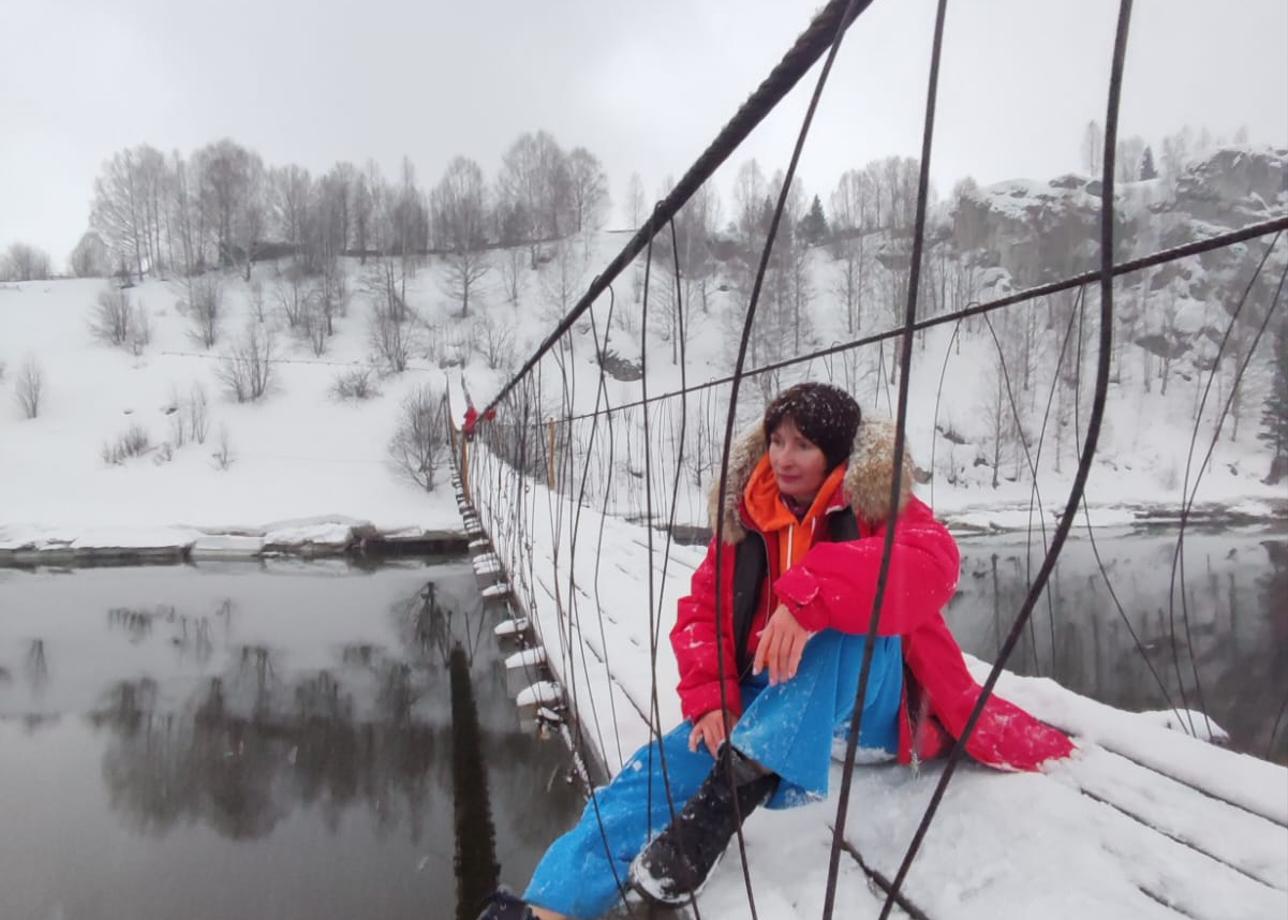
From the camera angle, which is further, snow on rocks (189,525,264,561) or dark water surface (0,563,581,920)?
snow on rocks (189,525,264,561)

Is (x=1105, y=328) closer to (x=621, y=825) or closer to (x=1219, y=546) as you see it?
(x=621, y=825)

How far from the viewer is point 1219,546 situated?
8.66m

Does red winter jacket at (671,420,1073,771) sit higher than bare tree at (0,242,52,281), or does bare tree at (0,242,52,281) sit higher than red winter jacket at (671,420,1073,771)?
bare tree at (0,242,52,281)

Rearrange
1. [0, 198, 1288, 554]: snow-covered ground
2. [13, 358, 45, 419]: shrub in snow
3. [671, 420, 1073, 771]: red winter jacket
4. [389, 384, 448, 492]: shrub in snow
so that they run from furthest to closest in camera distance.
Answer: [13, 358, 45, 419]: shrub in snow → [389, 384, 448, 492]: shrub in snow → [0, 198, 1288, 554]: snow-covered ground → [671, 420, 1073, 771]: red winter jacket

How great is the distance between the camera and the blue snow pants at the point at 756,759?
0.75 meters

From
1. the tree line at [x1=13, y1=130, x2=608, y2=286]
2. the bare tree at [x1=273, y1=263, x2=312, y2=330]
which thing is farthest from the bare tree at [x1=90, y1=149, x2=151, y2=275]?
the bare tree at [x1=273, y1=263, x2=312, y2=330]

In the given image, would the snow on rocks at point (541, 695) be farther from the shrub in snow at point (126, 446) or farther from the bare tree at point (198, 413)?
the shrub in snow at point (126, 446)

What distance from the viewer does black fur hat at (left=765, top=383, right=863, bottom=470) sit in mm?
889

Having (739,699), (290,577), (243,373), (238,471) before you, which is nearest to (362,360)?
(243,373)

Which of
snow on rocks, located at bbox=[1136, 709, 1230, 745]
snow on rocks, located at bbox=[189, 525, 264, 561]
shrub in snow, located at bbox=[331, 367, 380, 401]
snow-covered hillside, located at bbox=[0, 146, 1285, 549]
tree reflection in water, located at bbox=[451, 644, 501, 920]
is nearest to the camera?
snow on rocks, located at bbox=[1136, 709, 1230, 745]

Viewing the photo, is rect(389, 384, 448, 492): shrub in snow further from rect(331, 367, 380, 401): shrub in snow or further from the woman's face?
the woman's face

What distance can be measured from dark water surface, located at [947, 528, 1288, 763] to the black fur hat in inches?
162

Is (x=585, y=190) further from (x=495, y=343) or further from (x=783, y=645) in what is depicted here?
(x=783, y=645)

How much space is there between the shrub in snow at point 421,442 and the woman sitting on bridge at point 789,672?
12.1 m
